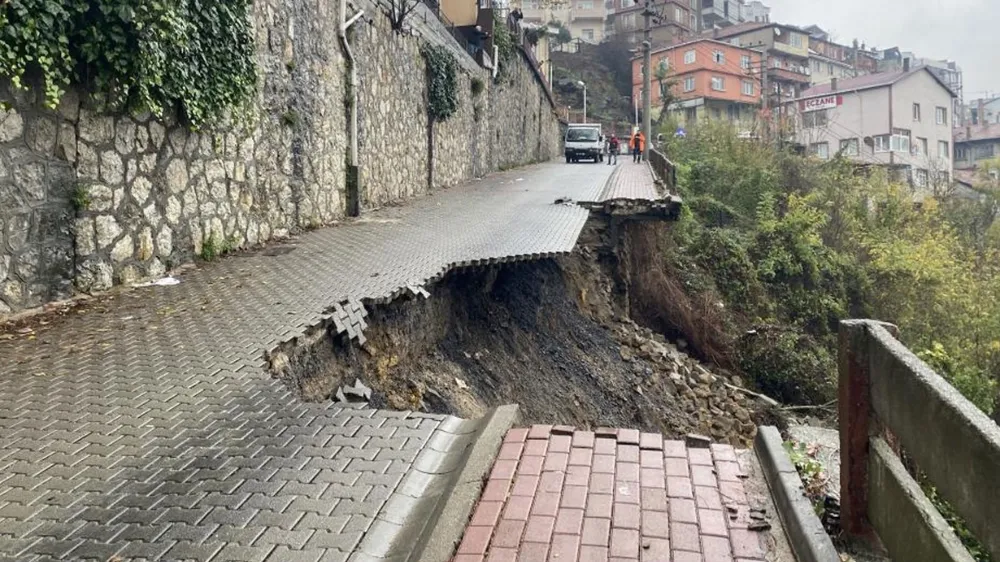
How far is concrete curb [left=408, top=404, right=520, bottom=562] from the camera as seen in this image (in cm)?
305

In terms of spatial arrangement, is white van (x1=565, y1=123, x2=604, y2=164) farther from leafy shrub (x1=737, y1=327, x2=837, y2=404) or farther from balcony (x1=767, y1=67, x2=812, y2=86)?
balcony (x1=767, y1=67, x2=812, y2=86)

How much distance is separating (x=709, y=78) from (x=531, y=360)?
187 ft

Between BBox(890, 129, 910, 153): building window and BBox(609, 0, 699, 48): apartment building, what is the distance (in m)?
27.2

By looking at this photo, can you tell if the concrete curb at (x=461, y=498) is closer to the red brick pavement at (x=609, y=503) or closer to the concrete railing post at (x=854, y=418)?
the red brick pavement at (x=609, y=503)

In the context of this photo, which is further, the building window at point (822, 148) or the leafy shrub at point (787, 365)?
the building window at point (822, 148)

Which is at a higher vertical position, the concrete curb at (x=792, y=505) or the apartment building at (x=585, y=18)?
the apartment building at (x=585, y=18)

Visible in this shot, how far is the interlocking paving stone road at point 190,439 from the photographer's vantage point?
3.10 m

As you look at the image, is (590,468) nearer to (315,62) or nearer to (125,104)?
(125,104)

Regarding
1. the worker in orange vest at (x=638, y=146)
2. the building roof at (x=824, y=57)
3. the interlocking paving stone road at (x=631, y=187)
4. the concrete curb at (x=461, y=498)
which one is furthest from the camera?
the building roof at (x=824, y=57)

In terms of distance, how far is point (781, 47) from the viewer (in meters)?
70.9

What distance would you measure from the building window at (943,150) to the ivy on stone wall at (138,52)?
57.1 meters

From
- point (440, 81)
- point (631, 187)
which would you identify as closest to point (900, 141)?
point (631, 187)

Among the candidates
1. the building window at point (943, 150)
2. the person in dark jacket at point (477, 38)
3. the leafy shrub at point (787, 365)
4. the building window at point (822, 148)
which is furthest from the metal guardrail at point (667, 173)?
the building window at point (943, 150)

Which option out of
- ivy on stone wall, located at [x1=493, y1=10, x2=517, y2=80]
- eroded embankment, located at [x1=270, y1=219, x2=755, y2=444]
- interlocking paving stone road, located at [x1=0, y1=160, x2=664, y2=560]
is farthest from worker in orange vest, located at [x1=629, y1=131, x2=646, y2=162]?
interlocking paving stone road, located at [x1=0, y1=160, x2=664, y2=560]
